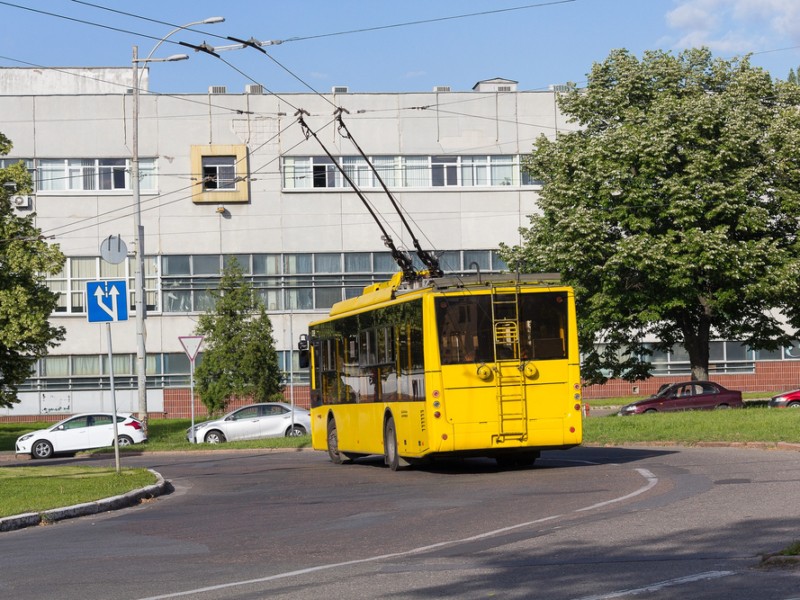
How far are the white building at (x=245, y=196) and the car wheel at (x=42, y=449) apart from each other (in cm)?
2048

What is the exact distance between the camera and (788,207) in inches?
1516

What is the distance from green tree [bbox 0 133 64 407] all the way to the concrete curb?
673 inches

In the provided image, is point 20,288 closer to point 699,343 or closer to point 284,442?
point 284,442

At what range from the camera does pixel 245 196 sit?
5734cm

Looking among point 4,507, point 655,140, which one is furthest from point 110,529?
point 655,140

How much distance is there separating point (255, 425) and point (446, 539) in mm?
26252

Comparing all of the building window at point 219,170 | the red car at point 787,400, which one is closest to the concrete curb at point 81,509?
the red car at point 787,400

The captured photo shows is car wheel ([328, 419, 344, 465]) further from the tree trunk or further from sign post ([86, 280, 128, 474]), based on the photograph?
the tree trunk

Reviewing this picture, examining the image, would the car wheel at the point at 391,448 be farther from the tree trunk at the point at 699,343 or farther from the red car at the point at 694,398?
the red car at the point at 694,398

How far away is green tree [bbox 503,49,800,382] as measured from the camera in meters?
37.8

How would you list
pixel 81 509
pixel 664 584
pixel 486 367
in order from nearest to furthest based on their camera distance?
pixel 664 584 < pixel 81 509 < pixel 486 367

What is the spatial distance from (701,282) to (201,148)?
26.4 meters

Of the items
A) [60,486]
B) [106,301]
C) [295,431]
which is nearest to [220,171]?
[295,431]

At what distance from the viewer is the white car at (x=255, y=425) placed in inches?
1452
